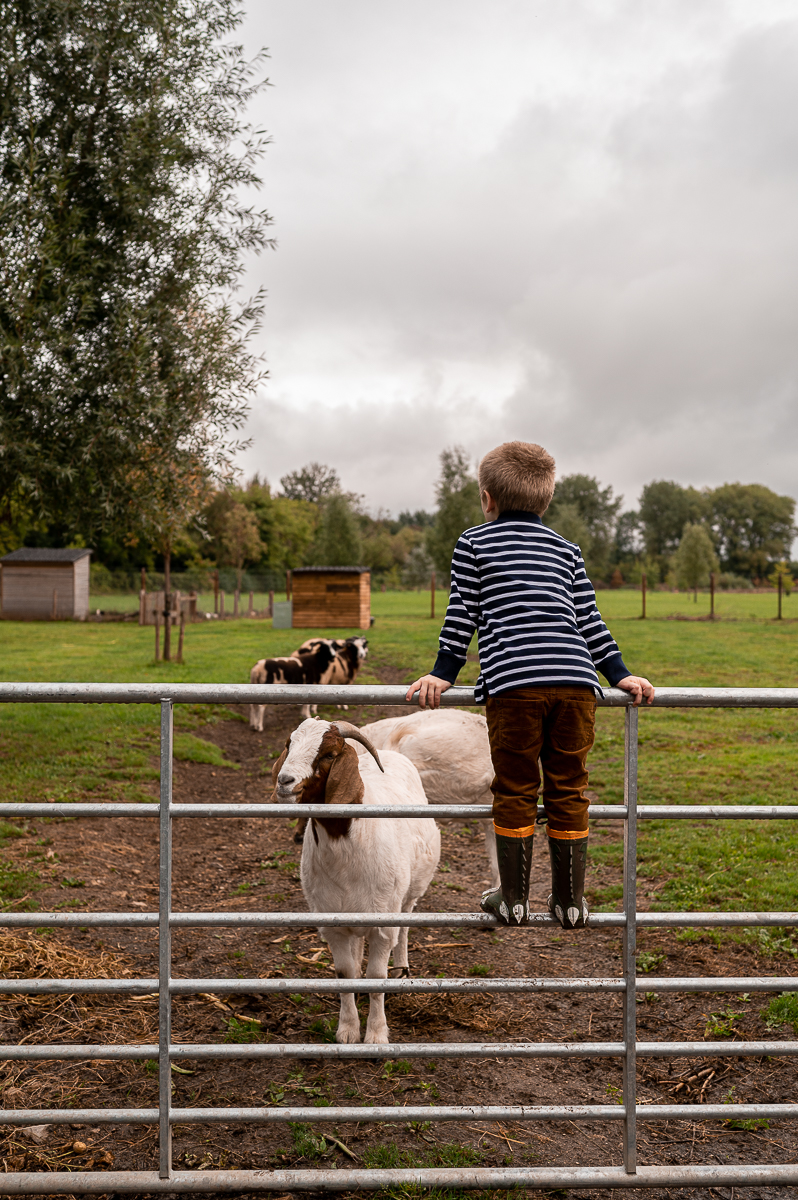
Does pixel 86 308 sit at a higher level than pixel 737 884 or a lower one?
higher

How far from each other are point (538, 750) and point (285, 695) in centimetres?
84

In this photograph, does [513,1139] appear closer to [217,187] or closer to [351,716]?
[351,716]

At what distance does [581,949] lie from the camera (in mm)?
5617

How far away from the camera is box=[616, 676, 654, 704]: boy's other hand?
2826 millimetres

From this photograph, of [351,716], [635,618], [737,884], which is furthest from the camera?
[635,618]

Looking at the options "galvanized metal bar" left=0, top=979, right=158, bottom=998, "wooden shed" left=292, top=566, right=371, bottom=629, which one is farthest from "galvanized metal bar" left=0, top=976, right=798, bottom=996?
"wooden shed" left=292, top=566, right=371, bottom=629

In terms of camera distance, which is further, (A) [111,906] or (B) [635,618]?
(B) [635,618]


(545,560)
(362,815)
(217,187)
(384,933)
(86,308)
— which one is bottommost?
(384,933)

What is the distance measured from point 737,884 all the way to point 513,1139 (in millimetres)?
3809

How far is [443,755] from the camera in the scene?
6.98m

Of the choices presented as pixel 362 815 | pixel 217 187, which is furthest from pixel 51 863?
pixel 217 187

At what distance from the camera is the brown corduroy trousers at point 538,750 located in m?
2.75

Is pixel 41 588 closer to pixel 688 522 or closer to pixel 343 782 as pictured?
pixel 343 782

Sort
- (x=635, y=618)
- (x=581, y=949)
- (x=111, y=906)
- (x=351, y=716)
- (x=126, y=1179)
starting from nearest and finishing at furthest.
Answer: (x=126, y=1179) → (x=581, y=949) → (x=111, y=906) → (x=351, y=716) → (x=635, y=618)
